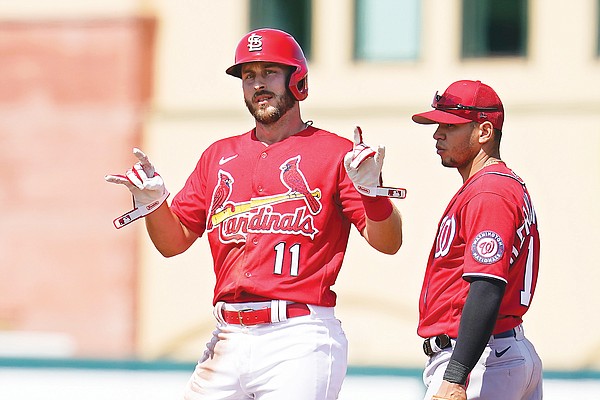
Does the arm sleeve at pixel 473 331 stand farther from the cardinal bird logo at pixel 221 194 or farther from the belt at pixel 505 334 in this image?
the cardinal bird logo at pixel 221 194

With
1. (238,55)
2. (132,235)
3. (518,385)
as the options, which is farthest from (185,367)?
(518,385)

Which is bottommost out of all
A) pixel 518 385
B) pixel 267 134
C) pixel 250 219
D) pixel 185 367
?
pixel 185 367

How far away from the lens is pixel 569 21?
861 centimetres

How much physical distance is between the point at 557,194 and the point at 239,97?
8.56 ft

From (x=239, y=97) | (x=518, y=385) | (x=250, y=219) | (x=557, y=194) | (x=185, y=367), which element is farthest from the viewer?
(x=239, y=97)

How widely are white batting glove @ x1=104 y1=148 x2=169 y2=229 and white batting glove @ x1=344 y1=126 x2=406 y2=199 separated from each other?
27.8 inches

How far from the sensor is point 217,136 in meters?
9.16

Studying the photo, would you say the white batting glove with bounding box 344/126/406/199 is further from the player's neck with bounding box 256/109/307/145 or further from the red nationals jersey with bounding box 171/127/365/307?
the player's neck with bounding box 256/109/307/145

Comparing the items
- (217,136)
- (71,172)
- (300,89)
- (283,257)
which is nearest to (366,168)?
(283,257)

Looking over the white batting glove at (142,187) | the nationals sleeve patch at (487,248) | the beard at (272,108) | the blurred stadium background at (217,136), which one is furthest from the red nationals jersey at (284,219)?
the blurred stadium background at (217,136)

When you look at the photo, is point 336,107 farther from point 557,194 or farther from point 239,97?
point 557,194

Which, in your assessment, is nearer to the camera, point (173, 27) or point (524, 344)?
point (524, 344)

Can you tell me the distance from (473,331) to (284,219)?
85 cm

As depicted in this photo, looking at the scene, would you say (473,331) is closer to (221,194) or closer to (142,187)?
(221,194)
